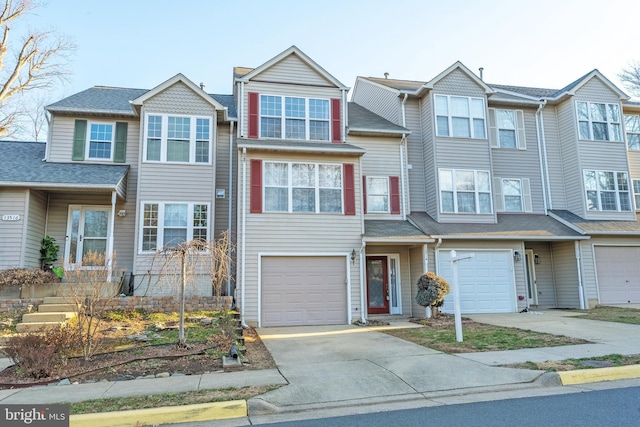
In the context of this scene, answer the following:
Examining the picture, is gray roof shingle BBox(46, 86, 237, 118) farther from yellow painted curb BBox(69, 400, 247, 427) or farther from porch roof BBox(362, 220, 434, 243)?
yellow painted curb BBox(69, 400, 247, 427)

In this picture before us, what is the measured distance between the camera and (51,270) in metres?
12.9

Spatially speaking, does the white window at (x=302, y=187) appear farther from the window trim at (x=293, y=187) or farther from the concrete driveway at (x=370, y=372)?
the concrete driveway at (x=370, y=372)

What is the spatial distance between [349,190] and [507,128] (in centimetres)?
780

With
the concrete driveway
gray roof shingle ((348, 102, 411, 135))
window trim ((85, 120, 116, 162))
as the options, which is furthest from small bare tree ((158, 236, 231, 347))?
gray roof shingle ((348, 102, 411, 135))

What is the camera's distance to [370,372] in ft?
22.7

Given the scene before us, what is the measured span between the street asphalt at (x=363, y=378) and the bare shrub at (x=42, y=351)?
0.60 meters

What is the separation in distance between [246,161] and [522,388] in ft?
32.2

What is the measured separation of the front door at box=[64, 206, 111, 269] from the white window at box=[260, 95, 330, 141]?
600 cm

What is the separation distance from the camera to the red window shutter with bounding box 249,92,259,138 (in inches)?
552

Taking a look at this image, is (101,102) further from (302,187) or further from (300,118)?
(302,187)

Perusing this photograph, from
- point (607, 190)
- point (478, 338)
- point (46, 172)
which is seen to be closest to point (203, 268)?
point (46, 172)

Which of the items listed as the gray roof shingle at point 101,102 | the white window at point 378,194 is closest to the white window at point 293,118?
the gray roof shingle at point 101,102

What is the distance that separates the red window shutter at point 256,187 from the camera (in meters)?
13.2

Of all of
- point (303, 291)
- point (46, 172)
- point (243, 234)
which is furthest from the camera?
point (303, 291)
